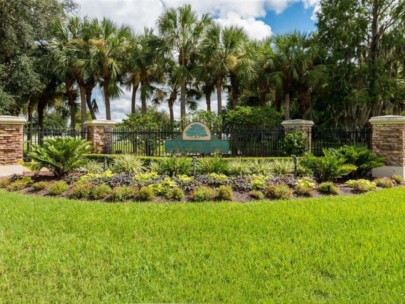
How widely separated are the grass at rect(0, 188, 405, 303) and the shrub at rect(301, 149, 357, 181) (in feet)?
7.80

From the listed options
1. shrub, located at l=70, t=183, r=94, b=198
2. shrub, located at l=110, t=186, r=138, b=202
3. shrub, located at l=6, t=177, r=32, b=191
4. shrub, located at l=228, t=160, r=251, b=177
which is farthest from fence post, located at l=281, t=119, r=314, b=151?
shrub, located at l=6, t=177, r=32, b=191

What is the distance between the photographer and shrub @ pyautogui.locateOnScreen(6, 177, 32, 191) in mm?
7614

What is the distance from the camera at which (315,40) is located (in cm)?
1933

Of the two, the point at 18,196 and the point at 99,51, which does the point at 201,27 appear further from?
the point at 18,196

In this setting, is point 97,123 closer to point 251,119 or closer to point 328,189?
point 251,119

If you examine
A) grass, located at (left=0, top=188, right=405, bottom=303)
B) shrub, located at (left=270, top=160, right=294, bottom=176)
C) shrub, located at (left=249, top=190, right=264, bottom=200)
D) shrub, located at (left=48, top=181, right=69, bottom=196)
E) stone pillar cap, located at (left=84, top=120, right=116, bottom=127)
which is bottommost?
grass, located at (left=0, top=188, right=405, bottom=303)

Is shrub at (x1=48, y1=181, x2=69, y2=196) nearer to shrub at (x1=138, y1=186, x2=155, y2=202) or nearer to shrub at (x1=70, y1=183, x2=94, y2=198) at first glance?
shrub at (x1=70, y1=183, x2=94, y2=198)

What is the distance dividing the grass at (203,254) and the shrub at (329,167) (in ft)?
7.80

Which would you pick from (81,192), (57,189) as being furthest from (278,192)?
(57,189)

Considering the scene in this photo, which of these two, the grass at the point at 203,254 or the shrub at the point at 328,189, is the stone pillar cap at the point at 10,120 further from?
the shrub at the point at 328,189

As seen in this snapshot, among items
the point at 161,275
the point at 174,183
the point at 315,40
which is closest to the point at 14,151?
the point at 174,183

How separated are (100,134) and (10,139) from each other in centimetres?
380

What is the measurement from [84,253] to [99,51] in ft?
59.0

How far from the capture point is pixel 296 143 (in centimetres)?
1266
